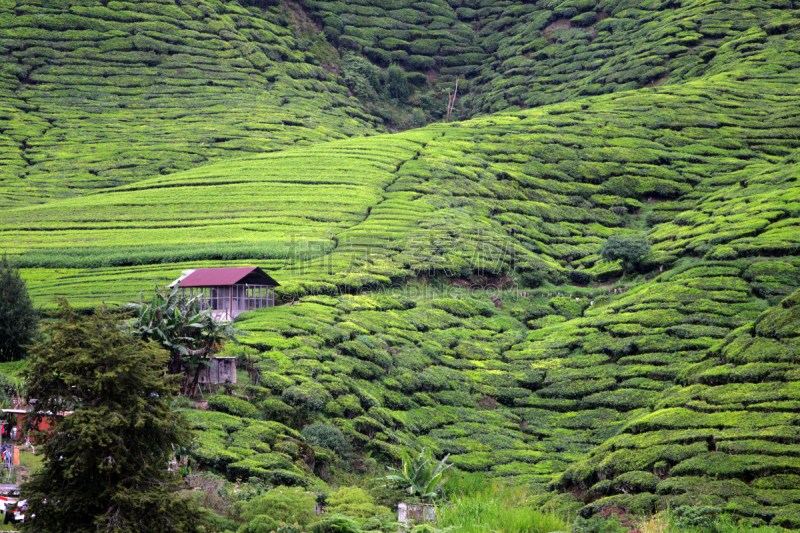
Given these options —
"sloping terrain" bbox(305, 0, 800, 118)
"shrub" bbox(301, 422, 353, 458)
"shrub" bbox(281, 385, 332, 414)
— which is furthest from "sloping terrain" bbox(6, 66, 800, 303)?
"shrub" bbox(301, 422, 353, 458)

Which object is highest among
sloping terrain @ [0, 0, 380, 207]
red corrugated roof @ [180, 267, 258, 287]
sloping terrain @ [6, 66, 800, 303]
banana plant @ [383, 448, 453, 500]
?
sloping terrain @ [0, 0, 380, 207]

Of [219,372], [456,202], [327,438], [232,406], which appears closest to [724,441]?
[327,438]

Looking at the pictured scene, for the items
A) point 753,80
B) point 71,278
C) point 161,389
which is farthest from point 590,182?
point 161,389

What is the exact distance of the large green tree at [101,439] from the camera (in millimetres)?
15609

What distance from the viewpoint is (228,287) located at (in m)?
44.4

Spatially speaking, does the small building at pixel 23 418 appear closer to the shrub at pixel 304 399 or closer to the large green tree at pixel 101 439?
the large green tree at pixel 101 439

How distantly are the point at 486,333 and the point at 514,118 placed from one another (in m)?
53.1

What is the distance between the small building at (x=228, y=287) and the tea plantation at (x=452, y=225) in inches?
61.8

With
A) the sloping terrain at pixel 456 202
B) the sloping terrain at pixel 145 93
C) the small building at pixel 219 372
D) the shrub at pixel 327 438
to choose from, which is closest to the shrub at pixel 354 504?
the shrub at pixel 327 438

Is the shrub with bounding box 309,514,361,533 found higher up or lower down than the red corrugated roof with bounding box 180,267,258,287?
lower down

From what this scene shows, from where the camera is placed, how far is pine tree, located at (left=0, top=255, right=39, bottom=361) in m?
38.1

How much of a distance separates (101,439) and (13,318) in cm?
2662

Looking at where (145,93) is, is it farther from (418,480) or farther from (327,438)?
(418,480)

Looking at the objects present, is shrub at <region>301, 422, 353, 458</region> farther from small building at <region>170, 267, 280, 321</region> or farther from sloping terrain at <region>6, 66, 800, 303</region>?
sloping terrain at <region>6, 66, 800, 303</region>
